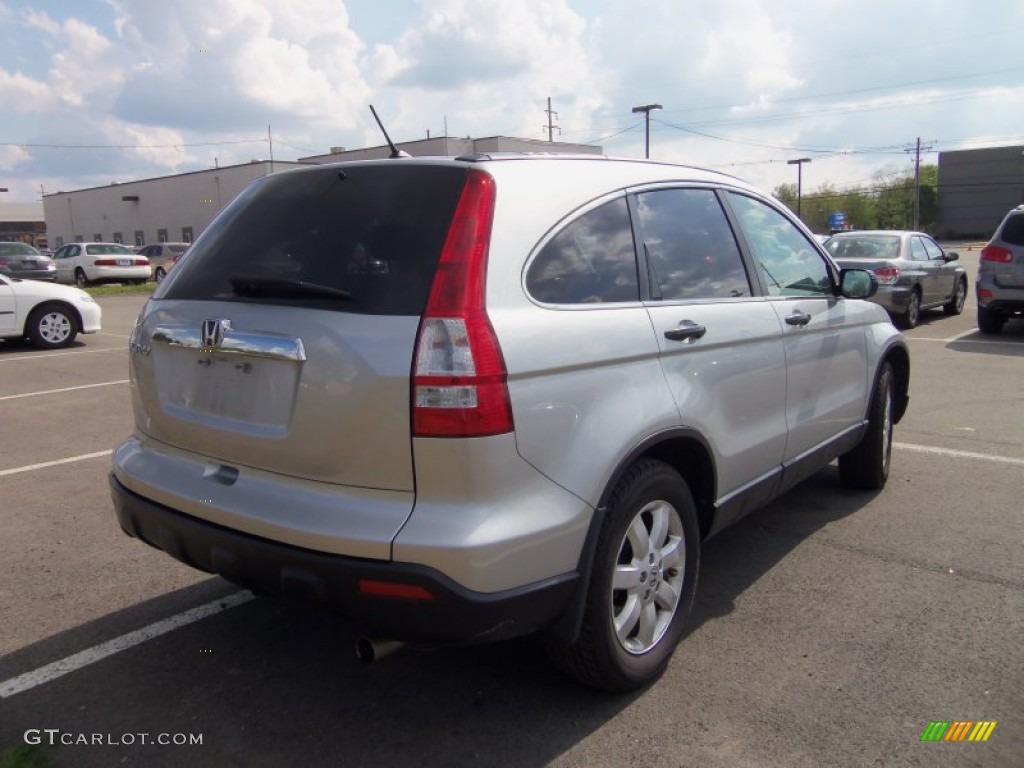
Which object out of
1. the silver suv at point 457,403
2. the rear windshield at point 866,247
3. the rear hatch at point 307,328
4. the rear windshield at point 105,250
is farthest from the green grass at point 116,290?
the silver suv at point 457,403

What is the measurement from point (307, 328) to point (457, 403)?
0.56 m

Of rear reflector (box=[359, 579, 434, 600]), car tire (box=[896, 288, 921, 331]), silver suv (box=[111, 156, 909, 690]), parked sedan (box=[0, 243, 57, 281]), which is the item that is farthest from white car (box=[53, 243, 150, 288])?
rear reflector (box=[359, 579, 434, 600])

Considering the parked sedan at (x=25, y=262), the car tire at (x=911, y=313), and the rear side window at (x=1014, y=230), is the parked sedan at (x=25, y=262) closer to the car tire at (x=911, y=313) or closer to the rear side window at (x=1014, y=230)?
the car tire at (x=911, y=313)

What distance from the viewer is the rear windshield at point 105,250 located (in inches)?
1235

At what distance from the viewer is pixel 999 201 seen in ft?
305

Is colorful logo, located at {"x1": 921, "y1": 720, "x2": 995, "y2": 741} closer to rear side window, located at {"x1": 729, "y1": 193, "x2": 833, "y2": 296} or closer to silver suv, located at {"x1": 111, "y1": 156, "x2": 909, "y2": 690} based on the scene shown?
silver suv, located at {"x1": 111, "y1": 156, "x2": 909, "y2": 690}

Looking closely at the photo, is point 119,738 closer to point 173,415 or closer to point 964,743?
point 173,415

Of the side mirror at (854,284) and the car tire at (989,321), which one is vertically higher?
the side mirror at (854,284)

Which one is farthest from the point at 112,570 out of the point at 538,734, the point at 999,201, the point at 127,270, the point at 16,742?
the point at 999,201

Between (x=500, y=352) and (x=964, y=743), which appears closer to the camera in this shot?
(x=500, y=352)

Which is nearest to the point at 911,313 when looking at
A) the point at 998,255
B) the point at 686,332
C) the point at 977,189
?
the point at 998,255

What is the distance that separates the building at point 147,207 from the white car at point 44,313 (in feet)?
120

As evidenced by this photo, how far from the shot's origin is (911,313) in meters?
13.6

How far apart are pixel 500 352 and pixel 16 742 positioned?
2.07 m
